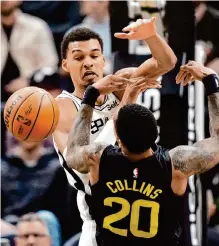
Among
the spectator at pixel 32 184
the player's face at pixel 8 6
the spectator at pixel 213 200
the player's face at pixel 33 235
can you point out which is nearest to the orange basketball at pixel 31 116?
the player's face at pixel 33 235

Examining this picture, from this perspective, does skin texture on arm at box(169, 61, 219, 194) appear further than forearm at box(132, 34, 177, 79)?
No

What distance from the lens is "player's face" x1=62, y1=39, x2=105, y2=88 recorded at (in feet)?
16.1

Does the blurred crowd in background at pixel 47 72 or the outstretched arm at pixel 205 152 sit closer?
the outstretched arm at pixel 205 152

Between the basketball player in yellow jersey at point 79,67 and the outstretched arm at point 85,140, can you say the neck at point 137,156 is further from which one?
the basketball player in yellow jersey at point 79,67

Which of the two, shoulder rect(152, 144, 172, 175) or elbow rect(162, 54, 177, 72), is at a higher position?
elbow rect(162, 54, 177, 72)

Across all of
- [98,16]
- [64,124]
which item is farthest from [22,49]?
[64,124]

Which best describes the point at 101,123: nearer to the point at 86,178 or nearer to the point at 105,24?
the point at 86,178

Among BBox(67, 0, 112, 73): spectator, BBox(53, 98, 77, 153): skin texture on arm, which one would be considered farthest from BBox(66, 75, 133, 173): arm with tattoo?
BBox(67, 0, 112, 73): spectator

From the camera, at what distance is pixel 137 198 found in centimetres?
407

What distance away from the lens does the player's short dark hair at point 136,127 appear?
393cm

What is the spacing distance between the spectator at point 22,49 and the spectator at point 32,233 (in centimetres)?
147

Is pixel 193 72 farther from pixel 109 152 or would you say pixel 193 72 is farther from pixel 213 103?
pixel 109 152

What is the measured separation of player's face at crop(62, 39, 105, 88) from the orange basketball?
0.40m

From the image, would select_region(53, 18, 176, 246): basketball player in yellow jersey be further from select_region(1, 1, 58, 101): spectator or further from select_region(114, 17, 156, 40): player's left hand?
select_region(1, 1, 58, 101): spectator
